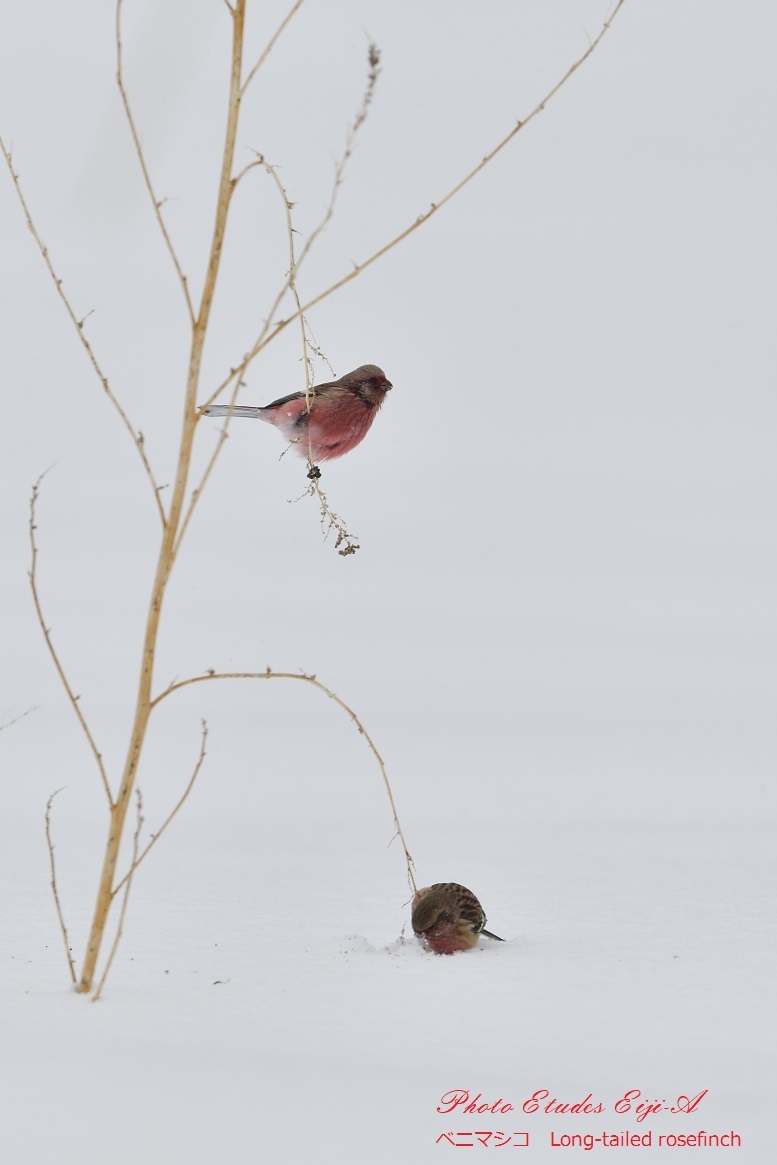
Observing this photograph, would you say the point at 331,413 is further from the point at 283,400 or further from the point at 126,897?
the point at 126,897

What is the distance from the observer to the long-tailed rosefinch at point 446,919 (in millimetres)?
2252

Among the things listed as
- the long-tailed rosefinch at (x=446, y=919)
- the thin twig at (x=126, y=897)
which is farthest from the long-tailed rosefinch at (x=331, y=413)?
the long-tailed rosefinch at (x=446, y=919)

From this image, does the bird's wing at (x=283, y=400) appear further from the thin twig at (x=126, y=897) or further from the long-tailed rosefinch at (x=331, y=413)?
the thin twig at (x=126, y=897)

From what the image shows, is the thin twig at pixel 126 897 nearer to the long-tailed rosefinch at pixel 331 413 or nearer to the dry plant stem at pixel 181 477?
the dry plant stem at pixel 181 477

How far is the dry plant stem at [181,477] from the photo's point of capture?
1.65 metres

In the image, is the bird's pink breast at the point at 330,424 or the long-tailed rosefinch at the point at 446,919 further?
the long-tailed rosefinch at the point at 446,919

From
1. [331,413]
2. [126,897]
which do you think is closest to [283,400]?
[331,413]

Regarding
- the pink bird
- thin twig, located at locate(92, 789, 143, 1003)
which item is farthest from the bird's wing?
thin twig, located at locate(92, 789, 143, 1003)

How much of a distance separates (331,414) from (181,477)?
256 millimetres

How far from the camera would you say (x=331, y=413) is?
1841mm

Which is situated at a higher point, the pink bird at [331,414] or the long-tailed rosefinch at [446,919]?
the pink bird at [331,414]

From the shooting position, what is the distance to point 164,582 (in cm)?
171

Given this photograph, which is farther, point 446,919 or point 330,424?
point 446,919

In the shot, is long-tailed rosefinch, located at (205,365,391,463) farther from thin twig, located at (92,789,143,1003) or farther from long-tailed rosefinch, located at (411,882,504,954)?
long-tailed rosefinch, located at (411,882,504,954)
